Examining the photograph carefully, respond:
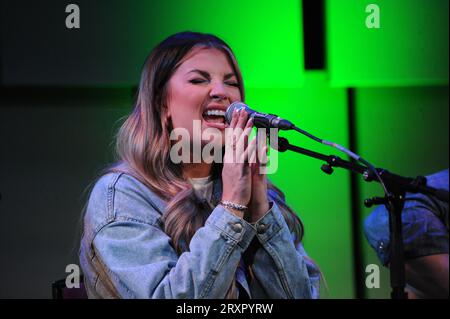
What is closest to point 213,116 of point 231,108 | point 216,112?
point 216,112

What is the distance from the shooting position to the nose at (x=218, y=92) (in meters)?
2.22

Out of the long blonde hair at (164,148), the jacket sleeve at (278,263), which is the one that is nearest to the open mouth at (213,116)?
the long blonde hair at (164,148)

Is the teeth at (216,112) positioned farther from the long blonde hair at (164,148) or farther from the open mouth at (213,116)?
the long blonde hair at (164,148)

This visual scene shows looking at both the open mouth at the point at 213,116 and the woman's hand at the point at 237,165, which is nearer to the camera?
the woman's hand at the point at 237,165

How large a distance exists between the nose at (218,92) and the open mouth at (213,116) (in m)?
0.05

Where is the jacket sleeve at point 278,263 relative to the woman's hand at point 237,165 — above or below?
below

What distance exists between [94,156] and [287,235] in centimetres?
75

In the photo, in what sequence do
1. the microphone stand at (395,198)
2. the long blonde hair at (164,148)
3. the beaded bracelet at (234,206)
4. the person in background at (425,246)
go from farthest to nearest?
the person in background at (425,246) → the long blonde hair at (164,148) → the beaded bracelet at (234,206) → the microphone stand at (395,198)

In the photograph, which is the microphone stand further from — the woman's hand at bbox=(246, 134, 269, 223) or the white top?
the white top

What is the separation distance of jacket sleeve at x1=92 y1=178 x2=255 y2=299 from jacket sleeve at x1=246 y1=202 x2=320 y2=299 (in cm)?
8

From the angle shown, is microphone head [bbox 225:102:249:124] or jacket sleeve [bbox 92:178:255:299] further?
microphone head [bbox 225:102:249:124]

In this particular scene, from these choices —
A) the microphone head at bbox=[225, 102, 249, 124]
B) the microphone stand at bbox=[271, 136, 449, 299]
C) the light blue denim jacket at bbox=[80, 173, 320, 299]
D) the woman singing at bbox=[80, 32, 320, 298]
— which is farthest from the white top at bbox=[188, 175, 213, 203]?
the microphone stand at bbox=[271, 136, 449, 299]

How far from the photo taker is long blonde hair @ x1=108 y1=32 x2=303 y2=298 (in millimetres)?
2105
